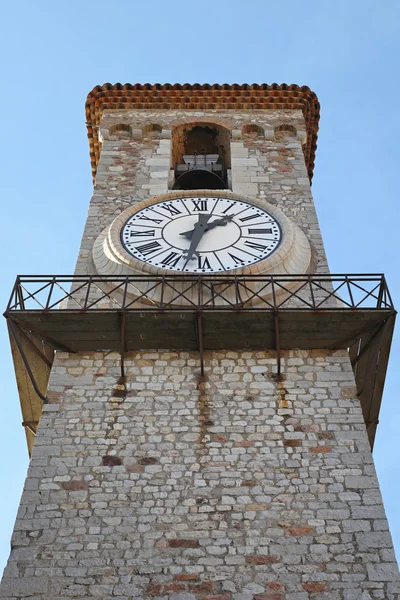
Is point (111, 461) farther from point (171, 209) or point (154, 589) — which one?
point (171, 209)

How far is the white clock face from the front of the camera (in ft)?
35.0

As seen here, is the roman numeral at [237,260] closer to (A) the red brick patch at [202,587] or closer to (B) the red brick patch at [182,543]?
(B) the red brick patch at [182,543]

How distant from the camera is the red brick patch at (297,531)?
25.1ft

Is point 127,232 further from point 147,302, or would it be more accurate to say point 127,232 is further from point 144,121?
point 144,121

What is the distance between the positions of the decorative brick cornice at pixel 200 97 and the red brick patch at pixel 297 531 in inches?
352

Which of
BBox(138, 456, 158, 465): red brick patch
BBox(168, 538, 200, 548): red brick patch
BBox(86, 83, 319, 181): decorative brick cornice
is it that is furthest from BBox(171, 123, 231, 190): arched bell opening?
BBox(168, 538, 200, 548): red brick patch

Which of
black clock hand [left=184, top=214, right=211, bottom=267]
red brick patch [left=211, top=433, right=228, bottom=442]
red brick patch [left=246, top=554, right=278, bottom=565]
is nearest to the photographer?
red brick patch [left=246, top=554, right=278, bottom=565]

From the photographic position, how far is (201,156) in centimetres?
1480

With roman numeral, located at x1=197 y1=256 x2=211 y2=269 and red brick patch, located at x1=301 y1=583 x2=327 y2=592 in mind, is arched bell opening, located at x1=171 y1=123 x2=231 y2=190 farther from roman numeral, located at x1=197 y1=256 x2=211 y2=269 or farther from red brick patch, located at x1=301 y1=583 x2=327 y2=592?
red brick patch, located at x1=301 y1=583 x2=327 y2=592

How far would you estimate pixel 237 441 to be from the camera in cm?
855

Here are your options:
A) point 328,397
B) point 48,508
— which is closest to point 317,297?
point 328,397

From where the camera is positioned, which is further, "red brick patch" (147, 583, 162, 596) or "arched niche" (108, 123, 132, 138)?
"arched niche" (108, 123, 132, 138)

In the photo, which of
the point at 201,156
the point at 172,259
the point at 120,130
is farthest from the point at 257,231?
the point at 120,130

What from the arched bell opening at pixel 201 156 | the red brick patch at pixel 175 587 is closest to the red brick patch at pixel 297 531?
the red brick patch at pixel 175 587
